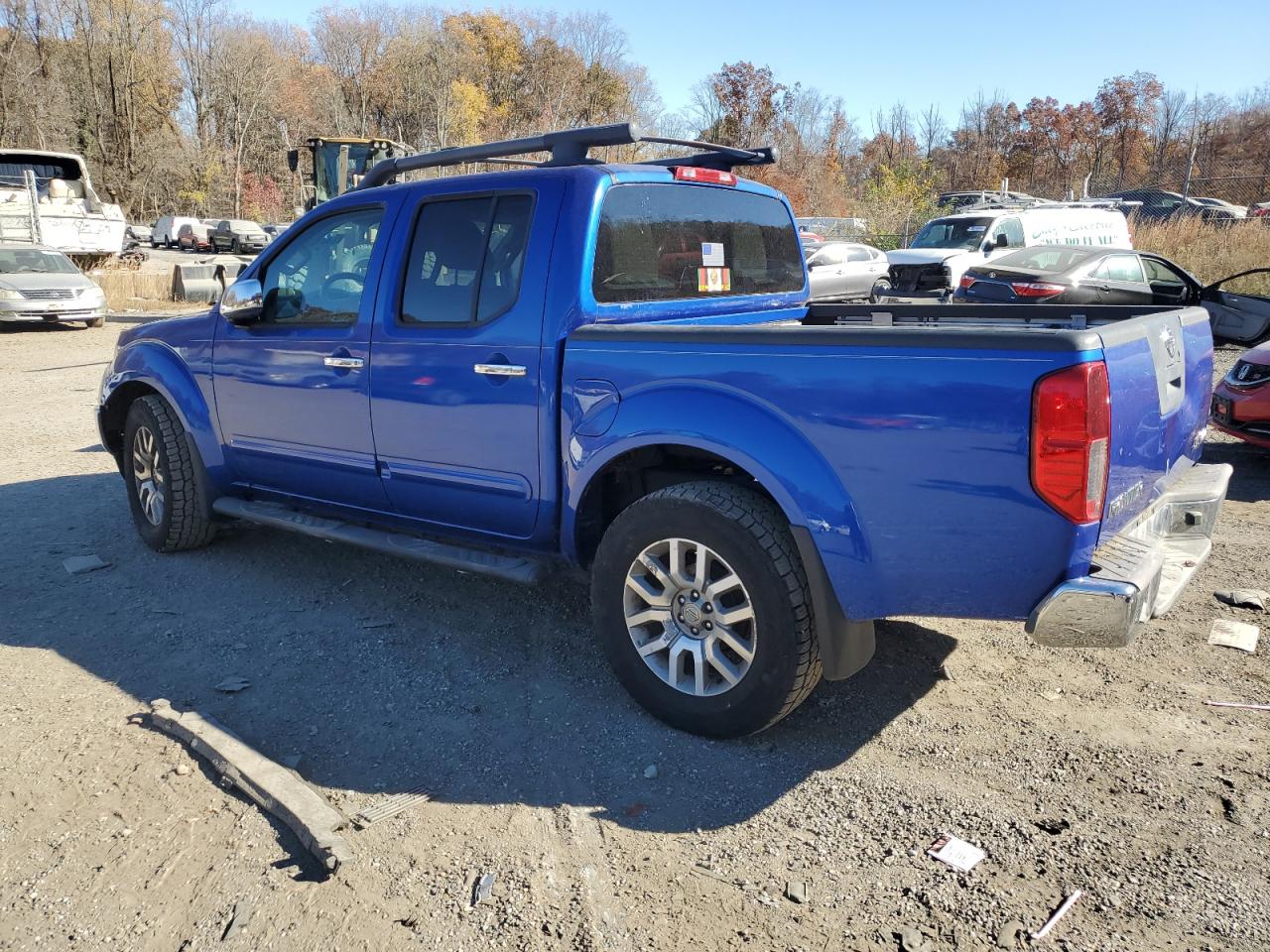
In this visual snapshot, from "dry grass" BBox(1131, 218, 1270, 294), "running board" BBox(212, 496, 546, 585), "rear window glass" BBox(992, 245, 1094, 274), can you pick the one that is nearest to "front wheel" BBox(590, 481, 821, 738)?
"running board" BBox(212, 496, 546, 585)

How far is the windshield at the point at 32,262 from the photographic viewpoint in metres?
17.0

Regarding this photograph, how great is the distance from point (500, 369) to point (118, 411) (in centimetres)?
333

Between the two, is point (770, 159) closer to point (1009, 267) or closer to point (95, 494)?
point (95, 494)

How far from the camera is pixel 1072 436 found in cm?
261

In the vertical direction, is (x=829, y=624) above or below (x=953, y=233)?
below

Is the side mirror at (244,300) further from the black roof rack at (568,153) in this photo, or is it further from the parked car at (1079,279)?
the parked car at (1079,279)

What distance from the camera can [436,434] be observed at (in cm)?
412

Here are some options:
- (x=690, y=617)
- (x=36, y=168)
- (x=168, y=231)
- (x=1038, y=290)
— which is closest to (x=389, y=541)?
(x=690, y=617)

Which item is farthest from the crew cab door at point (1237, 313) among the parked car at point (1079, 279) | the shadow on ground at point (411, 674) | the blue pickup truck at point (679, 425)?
the shadow on ground at point (411, 674)

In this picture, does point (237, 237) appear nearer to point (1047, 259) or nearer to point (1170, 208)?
point (1170, 208)

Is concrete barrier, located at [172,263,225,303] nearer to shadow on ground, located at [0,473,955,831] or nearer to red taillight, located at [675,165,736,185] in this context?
shadow on ground, located at [0,473,955,831]

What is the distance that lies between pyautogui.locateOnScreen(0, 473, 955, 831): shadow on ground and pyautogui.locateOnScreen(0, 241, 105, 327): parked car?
12.9 metres

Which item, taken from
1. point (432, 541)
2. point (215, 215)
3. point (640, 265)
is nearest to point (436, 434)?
point (432, 541)

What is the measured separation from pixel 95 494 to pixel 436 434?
4100 millimetres
